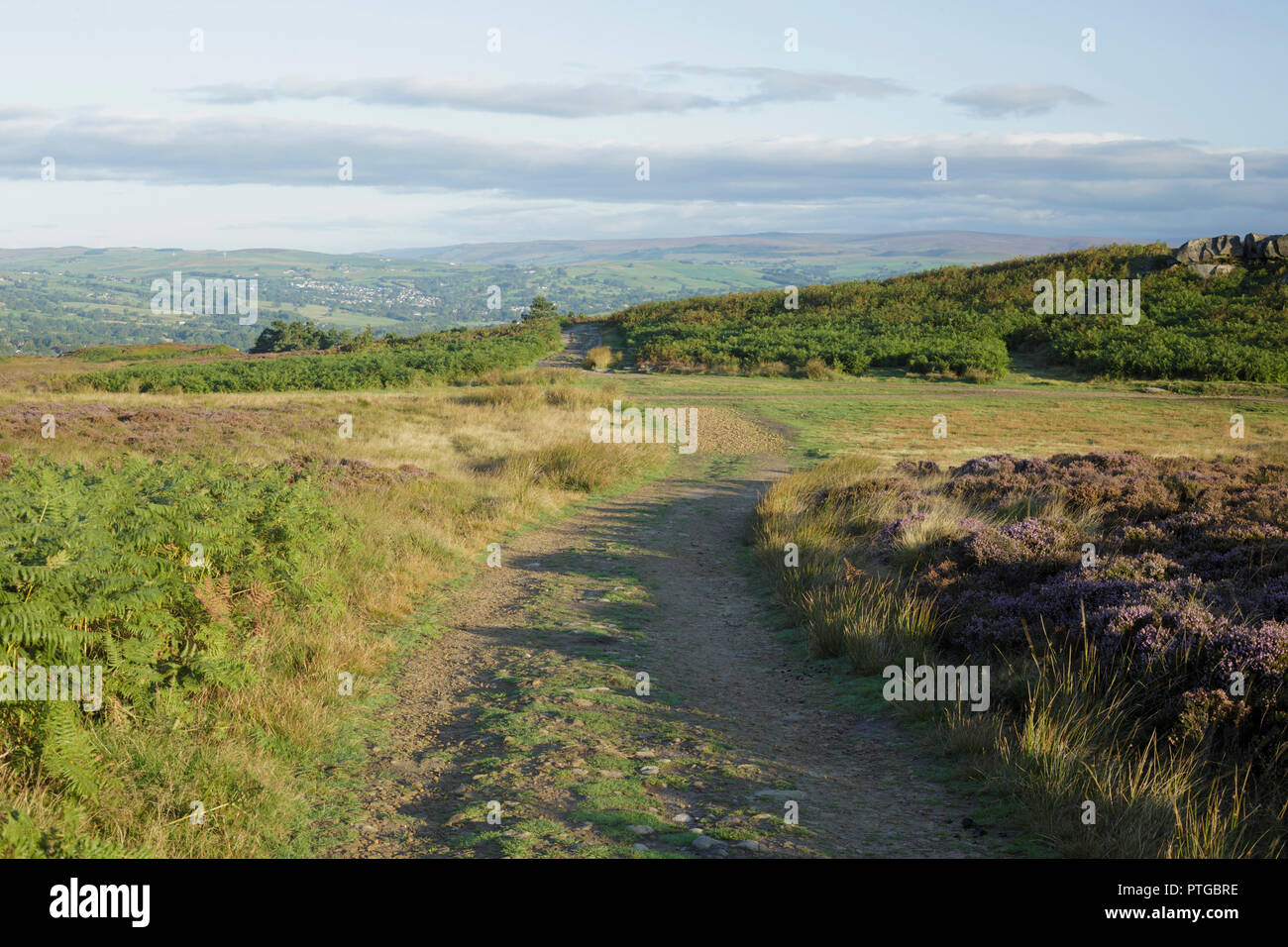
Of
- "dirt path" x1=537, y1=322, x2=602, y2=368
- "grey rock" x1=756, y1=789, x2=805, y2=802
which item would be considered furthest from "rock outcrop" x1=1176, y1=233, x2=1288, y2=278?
"grey rock" x1=756, y1=789, x2=805, y2=802

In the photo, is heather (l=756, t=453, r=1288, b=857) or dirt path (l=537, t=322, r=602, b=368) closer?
heather (l=756, t=453, r=1288, b=857)

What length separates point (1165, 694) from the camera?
5.64m

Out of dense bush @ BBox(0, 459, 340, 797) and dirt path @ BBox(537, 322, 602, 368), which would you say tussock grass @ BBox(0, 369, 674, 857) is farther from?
dirt path @ BBox(537, 322, 602, 368)

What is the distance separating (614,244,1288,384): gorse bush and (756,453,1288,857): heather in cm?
2397

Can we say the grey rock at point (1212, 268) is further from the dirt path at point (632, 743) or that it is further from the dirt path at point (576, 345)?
the dirt path at point (632, 743)

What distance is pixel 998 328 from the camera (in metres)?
42.2

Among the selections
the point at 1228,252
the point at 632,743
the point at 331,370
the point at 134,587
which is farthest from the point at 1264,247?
the point at 134,587

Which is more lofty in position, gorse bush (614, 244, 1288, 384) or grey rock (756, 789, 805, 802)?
gorse bush (614, 244, 1288, 384)

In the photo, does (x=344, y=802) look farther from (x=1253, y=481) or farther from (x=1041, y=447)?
(x=1041, y=447)

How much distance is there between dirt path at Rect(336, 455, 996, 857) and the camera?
4586mm

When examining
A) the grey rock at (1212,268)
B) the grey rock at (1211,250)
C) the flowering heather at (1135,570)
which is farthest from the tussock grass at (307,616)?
the grey rock at (1211,250)

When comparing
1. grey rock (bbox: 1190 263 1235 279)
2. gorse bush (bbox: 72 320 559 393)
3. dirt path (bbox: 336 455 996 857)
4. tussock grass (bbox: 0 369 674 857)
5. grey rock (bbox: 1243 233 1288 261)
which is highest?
grey rock (bbox: 1243 233 1288 261)

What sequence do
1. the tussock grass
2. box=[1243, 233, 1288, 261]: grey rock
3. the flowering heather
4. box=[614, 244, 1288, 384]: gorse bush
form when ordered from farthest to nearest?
1. box=[1243, 233, 1288, 261]: grey rock
2. box=[614, 244, 1288, 384]: gorse bush
3. the flowering heather
4. the tussock grass
